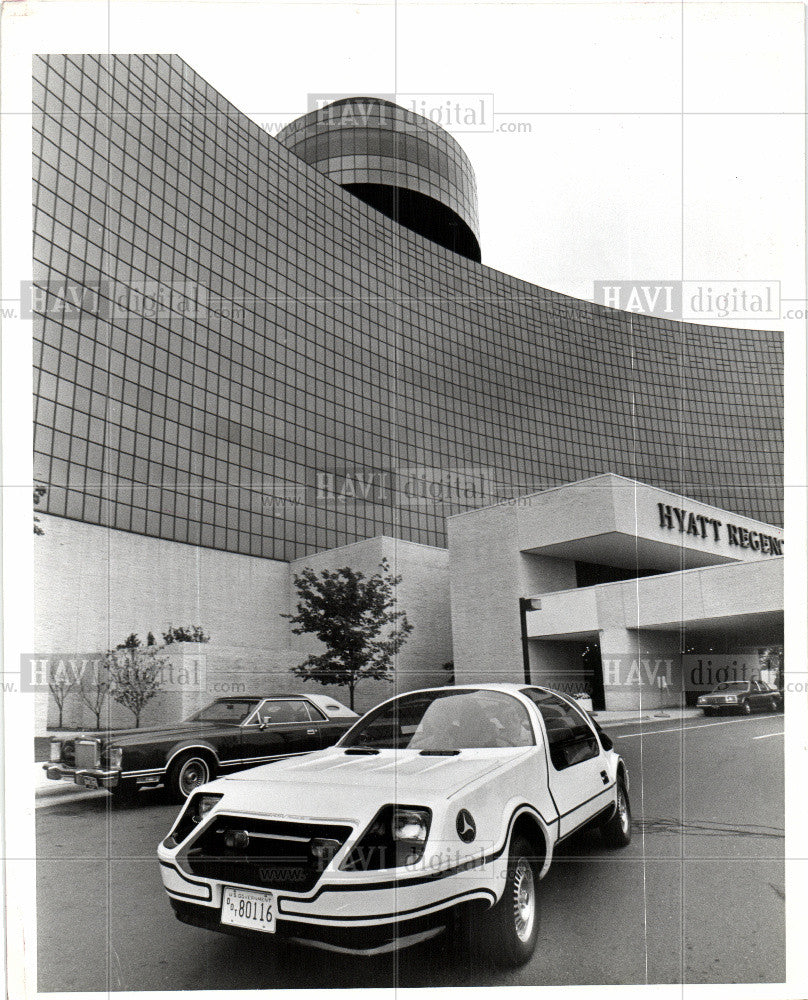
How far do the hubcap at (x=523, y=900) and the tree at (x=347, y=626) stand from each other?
1.35 metres

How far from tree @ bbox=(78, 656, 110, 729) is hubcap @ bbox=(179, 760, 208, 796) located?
0.60 metres

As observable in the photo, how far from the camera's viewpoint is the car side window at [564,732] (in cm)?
428

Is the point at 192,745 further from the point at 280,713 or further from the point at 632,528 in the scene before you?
the point at 632,528

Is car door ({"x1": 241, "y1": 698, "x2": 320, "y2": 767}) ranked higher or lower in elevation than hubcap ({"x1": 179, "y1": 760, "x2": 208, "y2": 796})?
higher

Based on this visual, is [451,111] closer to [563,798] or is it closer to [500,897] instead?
[563,798]

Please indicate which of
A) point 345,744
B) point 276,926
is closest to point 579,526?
point 345,744

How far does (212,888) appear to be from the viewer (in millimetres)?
3785

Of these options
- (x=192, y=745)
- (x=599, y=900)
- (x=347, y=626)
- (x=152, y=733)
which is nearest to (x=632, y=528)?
(x=347, y=626)

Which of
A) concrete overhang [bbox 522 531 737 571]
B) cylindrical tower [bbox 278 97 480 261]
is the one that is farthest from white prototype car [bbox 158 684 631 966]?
cylindrical tower [bbox 278 97 480 261]

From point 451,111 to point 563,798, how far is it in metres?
4.33

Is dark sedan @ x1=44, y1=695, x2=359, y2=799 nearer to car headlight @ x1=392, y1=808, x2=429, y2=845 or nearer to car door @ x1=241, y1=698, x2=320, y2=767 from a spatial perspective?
car door @ x1=241, y1=698, x2=320, y2=767

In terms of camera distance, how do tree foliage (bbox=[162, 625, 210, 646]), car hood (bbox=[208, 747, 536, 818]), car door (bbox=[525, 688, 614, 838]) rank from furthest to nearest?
tree foliage (bbox=[162, 625, 210, 646]) → car door (bbox=[525, 688, 614, 838]) → car hood (bbox=[208, 747, 536, 818])

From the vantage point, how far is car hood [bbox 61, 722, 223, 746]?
15.2 feet

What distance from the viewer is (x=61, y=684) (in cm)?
472
